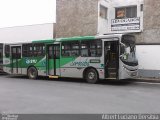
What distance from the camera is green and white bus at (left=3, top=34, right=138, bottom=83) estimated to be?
1579cm

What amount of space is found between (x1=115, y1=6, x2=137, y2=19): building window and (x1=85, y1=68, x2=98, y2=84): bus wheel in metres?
9.94

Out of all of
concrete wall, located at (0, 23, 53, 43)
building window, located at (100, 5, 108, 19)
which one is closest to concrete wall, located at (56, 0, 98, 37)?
building window, located at (100, 5, 108, 19)

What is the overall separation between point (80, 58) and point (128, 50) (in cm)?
299

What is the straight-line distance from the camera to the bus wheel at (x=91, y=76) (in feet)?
54.5

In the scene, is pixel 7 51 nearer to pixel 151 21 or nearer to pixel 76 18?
pixel 76 18

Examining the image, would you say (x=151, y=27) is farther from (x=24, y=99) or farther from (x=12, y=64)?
(x=24, y=99)

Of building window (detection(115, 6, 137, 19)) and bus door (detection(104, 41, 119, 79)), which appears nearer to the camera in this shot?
bus door (detection(104, 41, 119, 79))

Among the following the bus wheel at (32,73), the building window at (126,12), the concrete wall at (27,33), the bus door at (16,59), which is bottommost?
the bus wheel at (32,73)

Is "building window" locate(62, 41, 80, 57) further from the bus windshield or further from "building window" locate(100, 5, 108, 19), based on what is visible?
"building window" locate(100, 5, 108, 19)

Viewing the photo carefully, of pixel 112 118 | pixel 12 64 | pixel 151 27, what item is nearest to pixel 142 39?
pixel 151 27

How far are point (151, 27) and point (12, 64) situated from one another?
11228 mm

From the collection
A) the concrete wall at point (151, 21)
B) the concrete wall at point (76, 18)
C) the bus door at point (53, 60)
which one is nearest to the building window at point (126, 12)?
the concrete wall at point (76, 18)

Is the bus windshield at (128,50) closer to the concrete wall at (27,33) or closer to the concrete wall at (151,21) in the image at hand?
the concrete wall at (151,21)

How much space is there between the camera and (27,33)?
97.8 ft
